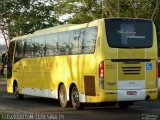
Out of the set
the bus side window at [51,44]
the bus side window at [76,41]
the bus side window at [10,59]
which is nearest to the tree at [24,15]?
the bus side window at [10,59]

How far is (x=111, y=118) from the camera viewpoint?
1659 cm

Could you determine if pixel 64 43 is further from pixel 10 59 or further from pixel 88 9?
pixel 88 9

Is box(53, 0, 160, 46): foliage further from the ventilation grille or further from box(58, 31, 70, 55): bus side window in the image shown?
the ventilation grille

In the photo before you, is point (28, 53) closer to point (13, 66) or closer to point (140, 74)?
point (13, 66)

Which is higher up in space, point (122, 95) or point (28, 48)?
point (28, 48)

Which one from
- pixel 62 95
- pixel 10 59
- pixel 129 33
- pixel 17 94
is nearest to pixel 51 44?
pixel 62 95

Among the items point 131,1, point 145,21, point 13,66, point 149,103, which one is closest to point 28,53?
point 13,66

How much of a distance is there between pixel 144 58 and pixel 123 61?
0.82 m

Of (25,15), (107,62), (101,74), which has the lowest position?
(101,74)

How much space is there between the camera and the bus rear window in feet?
59.3

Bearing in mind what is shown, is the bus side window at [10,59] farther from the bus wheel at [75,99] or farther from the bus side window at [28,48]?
the bus wheel at [75,99]

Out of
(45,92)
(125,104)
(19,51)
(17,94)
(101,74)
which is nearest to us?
(101,74)

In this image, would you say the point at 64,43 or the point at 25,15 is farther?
the point at 25,15

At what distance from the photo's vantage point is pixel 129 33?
60.1 ft
